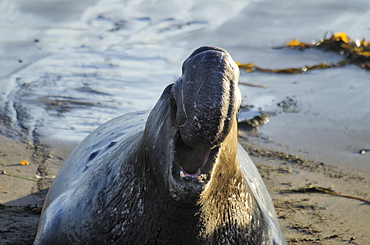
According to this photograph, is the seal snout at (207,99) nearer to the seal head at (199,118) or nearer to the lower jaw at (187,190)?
the seal head at (199,118)

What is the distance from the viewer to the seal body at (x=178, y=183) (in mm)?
2477

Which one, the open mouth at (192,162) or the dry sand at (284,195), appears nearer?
the open mouth at (192,162)

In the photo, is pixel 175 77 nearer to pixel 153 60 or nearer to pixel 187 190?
pixel 187 190

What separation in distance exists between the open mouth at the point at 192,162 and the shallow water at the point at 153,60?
4.34 m

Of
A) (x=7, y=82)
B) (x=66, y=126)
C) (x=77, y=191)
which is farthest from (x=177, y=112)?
(x=7, y=82)

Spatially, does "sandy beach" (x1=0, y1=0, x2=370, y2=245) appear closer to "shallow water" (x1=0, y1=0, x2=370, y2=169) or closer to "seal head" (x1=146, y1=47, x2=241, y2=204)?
"shallow water" (x1=0, y1=0, x2=370, y2=169)

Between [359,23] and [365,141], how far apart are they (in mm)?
4509

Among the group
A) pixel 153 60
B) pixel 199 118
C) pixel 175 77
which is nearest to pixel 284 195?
pixel 175 77

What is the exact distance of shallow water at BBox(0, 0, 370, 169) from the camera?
7.48 m

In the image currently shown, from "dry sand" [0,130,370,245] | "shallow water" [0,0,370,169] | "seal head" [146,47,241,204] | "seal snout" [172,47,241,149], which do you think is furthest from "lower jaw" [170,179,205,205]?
"shallow water" [0,0,370,169]

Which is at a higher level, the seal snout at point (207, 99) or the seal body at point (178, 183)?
the seal snout at point (207, 99)

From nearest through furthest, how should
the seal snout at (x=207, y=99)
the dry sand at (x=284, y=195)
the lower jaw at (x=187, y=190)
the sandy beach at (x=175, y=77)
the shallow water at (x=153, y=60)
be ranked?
1. the seal snout at (x=207, y=99)
2. the lower jaw at (x=187, y=190)
3. the dry sand at (x=284, y=195)
4. the sandy beach at (x=175, y=77)
5. the shallow water at (x=153, y=60)

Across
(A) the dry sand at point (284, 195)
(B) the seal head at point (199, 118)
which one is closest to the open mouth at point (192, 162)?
(B) the seal head at point (199, 118)

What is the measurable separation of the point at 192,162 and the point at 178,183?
0.11 m
